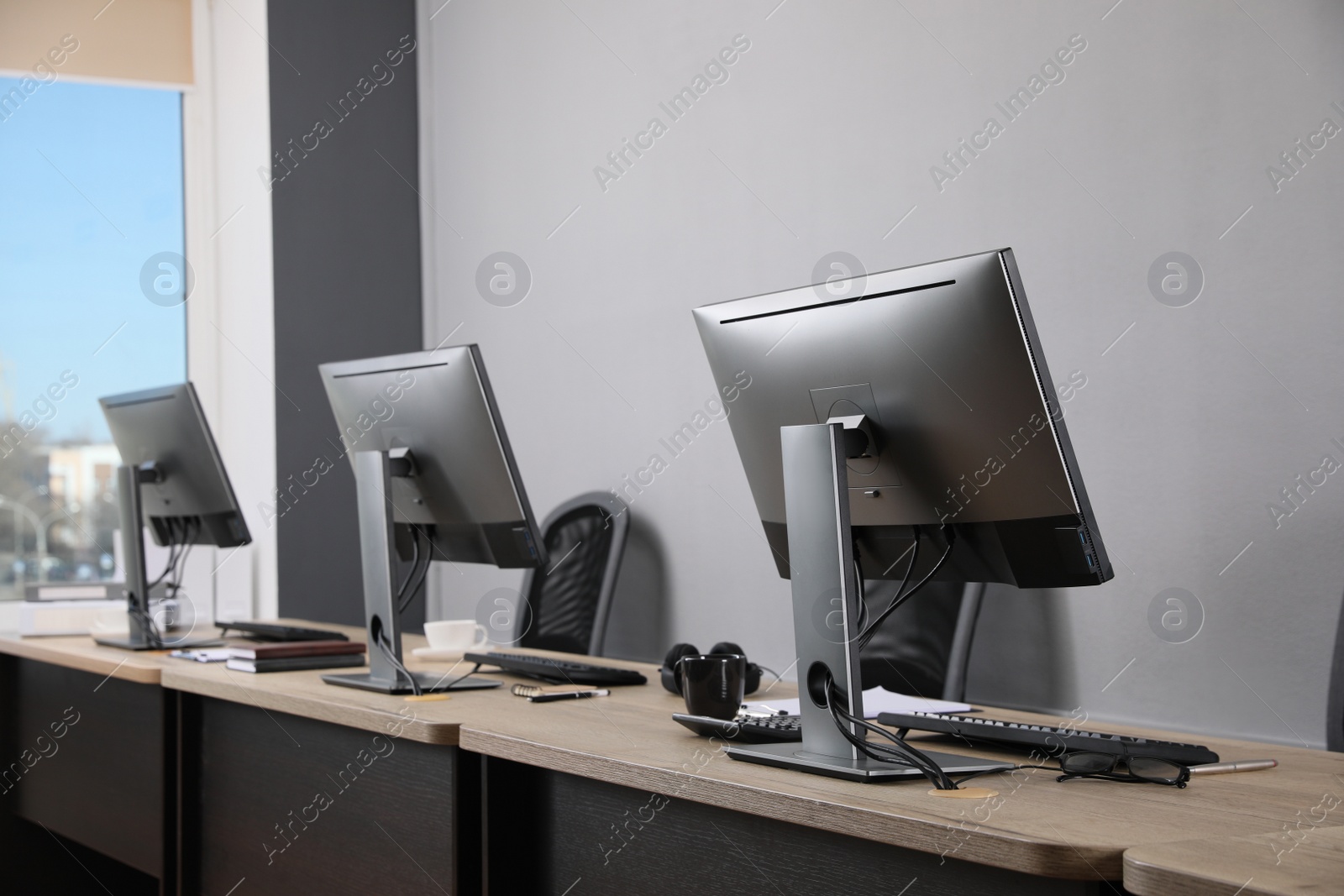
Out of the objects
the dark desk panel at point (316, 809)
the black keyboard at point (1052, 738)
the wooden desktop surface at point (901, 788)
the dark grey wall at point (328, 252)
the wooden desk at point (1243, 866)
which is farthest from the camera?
the dark grey wall at point (328, 252)

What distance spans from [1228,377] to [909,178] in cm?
85


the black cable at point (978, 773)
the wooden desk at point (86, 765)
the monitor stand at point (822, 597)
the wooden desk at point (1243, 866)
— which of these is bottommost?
the wooden desk at point (86, 765)

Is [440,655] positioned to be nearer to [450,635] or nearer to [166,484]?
[450,635]

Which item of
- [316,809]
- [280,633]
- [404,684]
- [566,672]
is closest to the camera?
[316,809]

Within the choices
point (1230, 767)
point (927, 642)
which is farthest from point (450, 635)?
point (1230, 767)

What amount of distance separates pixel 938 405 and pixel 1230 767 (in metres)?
0.52

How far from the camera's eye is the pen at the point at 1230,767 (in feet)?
4.07

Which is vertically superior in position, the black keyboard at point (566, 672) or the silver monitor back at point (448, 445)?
the silver monitor back at point (448, 445)

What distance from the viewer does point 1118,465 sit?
2.18 m

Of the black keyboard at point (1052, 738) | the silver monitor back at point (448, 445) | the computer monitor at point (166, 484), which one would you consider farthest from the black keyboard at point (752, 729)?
the computer monitor at point (166, 484)

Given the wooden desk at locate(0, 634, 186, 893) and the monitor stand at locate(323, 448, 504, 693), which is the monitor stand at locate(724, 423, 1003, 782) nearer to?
the monitor stand at locate(323, 448, 504, 693)

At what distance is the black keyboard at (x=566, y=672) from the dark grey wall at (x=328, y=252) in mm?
1823

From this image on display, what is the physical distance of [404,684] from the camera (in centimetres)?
184

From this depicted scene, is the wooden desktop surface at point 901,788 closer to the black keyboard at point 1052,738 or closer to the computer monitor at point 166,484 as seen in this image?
the black keyboard at point 1052,738
